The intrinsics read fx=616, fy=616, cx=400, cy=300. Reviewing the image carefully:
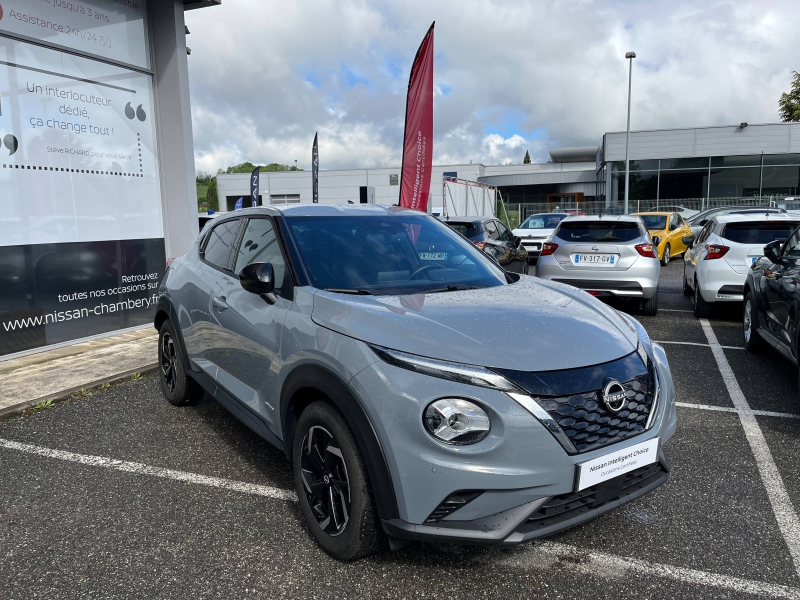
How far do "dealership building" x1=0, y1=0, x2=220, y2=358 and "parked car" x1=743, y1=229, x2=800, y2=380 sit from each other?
22.1ft

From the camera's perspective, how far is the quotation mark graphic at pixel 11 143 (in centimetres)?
624

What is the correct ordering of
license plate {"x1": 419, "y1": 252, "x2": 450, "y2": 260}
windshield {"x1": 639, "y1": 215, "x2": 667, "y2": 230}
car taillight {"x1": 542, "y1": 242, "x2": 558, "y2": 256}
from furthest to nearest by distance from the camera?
windshield {"x1": 639, "y1": 215, "x2": 667, "y2": 230}, car taillight {"x1": 542, "y1": 242, "x2": 558, "y2": 256}, license plate {"x1": 419, "y1": 252, "x2": 450, "y2": 260}

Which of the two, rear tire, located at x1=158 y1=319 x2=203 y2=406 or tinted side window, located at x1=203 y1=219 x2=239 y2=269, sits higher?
tinted side window, located at x1=203 y1=219 x2=239 y2=269

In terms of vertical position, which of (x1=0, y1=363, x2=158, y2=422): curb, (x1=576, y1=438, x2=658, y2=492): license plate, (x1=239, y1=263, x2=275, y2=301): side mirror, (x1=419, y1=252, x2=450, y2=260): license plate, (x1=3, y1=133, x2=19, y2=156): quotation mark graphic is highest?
(x1=3, y1=133, x2=19, y2=156): quotation mark graphic

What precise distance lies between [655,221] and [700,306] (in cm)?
931

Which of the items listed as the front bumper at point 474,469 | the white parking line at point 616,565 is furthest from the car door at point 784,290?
the front bumper at point 474,469

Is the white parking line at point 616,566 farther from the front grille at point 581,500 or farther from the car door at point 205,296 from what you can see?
the car door at point 205,296

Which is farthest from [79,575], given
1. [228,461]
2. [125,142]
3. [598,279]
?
[598,279]

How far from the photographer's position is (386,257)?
3508mm

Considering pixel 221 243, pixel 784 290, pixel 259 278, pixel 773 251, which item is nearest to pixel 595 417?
pixel 259 278

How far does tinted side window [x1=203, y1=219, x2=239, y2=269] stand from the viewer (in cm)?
407

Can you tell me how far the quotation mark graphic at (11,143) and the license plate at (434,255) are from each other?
5.01m

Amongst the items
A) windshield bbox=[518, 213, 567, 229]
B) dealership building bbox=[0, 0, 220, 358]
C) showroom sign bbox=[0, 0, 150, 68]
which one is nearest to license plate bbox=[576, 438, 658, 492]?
dealership building bbox=[0, 0, 220, 358]

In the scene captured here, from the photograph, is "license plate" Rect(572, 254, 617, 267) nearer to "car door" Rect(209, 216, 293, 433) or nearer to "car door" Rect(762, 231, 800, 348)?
"car door" Rect(762, 231, 800, 348)
